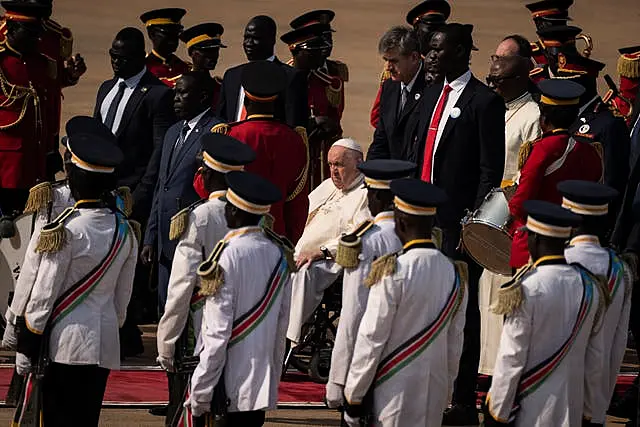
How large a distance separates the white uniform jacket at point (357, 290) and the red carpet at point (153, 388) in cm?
259

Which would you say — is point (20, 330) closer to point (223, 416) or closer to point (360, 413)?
point (223, 416)

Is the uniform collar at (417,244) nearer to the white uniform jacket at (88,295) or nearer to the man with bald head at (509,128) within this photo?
the white uniform jacket at (88,295)

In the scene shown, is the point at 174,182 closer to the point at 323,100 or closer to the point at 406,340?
the point at 323,100

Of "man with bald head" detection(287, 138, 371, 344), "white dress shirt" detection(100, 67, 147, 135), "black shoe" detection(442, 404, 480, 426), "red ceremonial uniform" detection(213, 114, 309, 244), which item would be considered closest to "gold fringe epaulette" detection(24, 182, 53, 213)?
"red ceremonial uniform" detection(213, 114, 309, 244)

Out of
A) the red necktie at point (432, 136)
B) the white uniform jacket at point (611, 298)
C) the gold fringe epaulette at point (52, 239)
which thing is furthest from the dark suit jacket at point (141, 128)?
the white uniform jacket at point (611, 298)

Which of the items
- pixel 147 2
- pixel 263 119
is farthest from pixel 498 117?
pixel 147 2

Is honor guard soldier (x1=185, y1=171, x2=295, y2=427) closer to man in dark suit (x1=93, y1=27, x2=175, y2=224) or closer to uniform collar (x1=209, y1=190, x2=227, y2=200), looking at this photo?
uniform collar (x1=209, y1=190, x2=227, y2=200)

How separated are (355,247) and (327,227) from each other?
11.3 feet

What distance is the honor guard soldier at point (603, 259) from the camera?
956cm

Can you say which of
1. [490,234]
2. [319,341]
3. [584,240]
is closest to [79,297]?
[584,240]

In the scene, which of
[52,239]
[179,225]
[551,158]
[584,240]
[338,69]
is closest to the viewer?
[52,239]

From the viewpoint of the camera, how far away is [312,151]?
50.3 ft

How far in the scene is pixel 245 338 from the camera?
8.99 metres

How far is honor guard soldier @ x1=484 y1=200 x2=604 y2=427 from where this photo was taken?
870 centimetres
